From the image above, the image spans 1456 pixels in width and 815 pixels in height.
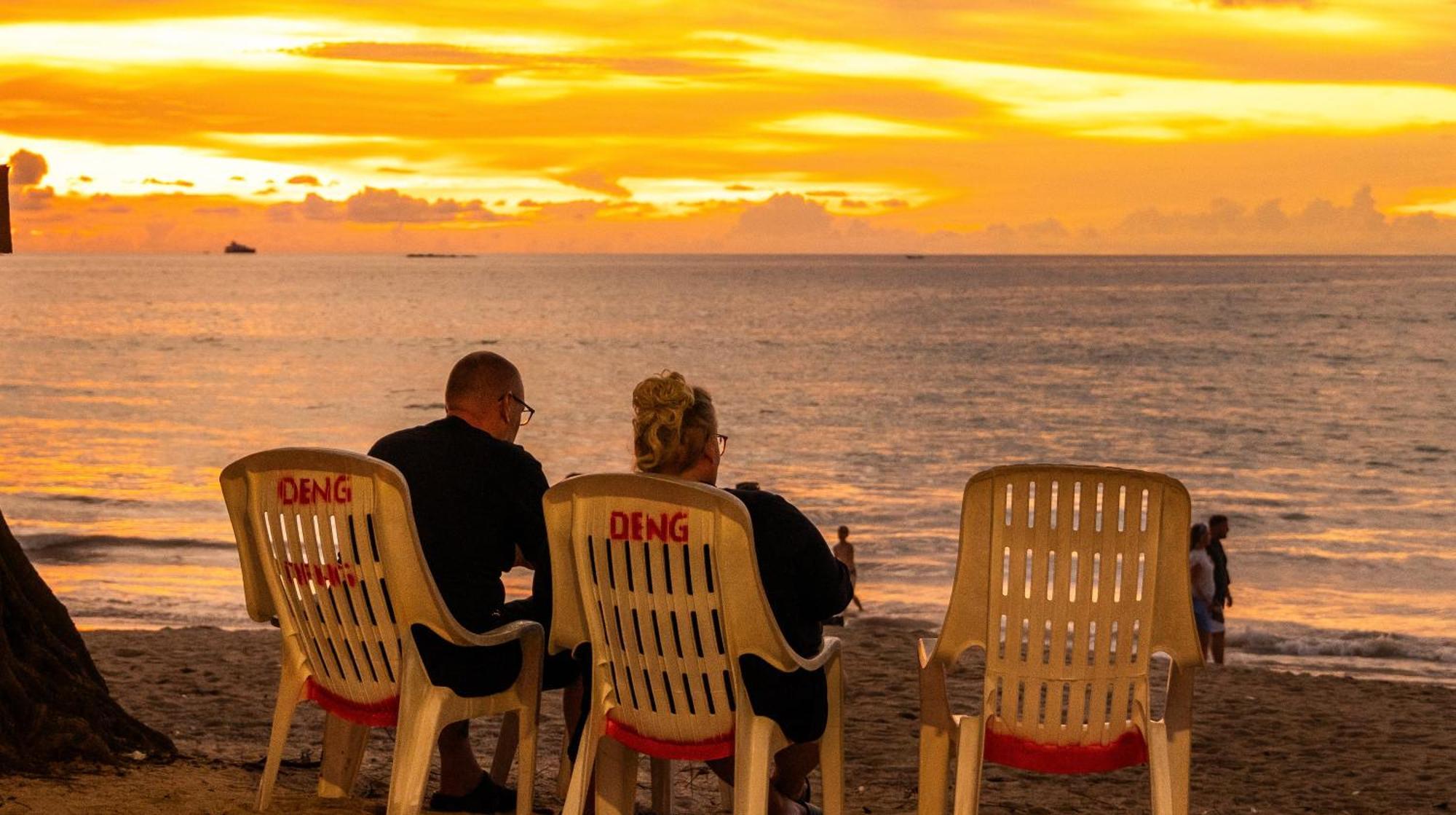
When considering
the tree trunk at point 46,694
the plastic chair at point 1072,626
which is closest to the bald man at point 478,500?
the plastic chair at point 1072,626

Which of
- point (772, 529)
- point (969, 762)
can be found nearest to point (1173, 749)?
point (969, 762)

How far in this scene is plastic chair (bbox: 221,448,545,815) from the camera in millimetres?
3852

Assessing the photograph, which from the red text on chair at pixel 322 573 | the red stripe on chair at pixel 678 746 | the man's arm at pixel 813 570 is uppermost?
the man's arm at pixel 813 570

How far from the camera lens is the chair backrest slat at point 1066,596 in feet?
12.1

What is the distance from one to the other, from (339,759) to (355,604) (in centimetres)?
85

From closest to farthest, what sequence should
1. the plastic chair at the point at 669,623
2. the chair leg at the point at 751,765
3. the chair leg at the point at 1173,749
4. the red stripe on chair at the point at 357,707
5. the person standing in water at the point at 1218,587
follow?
the plastic chair at the point at 669,623
the chair leg at the point at 751,765
the chair leg at the point at 1173,749
the red stripe on chair at the point at 357,707
the person standing in water at the point at 1218,587

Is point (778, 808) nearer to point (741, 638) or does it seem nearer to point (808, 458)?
point (741, 638)

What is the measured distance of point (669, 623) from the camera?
362cm

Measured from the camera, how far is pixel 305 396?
45375 mm

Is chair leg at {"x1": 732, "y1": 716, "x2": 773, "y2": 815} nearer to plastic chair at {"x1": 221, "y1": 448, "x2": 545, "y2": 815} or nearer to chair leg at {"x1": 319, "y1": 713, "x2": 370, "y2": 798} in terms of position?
plastic chair at {"x1": 221, "y1": 448, "x2": 545, "y2": 815}

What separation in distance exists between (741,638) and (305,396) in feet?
143

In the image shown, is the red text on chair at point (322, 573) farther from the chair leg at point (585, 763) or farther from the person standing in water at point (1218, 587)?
the person standing in water at point (1218, 587)

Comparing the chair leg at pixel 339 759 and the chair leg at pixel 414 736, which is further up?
the chair leg at pixel 414 736

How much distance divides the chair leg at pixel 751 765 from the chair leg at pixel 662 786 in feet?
3.34
